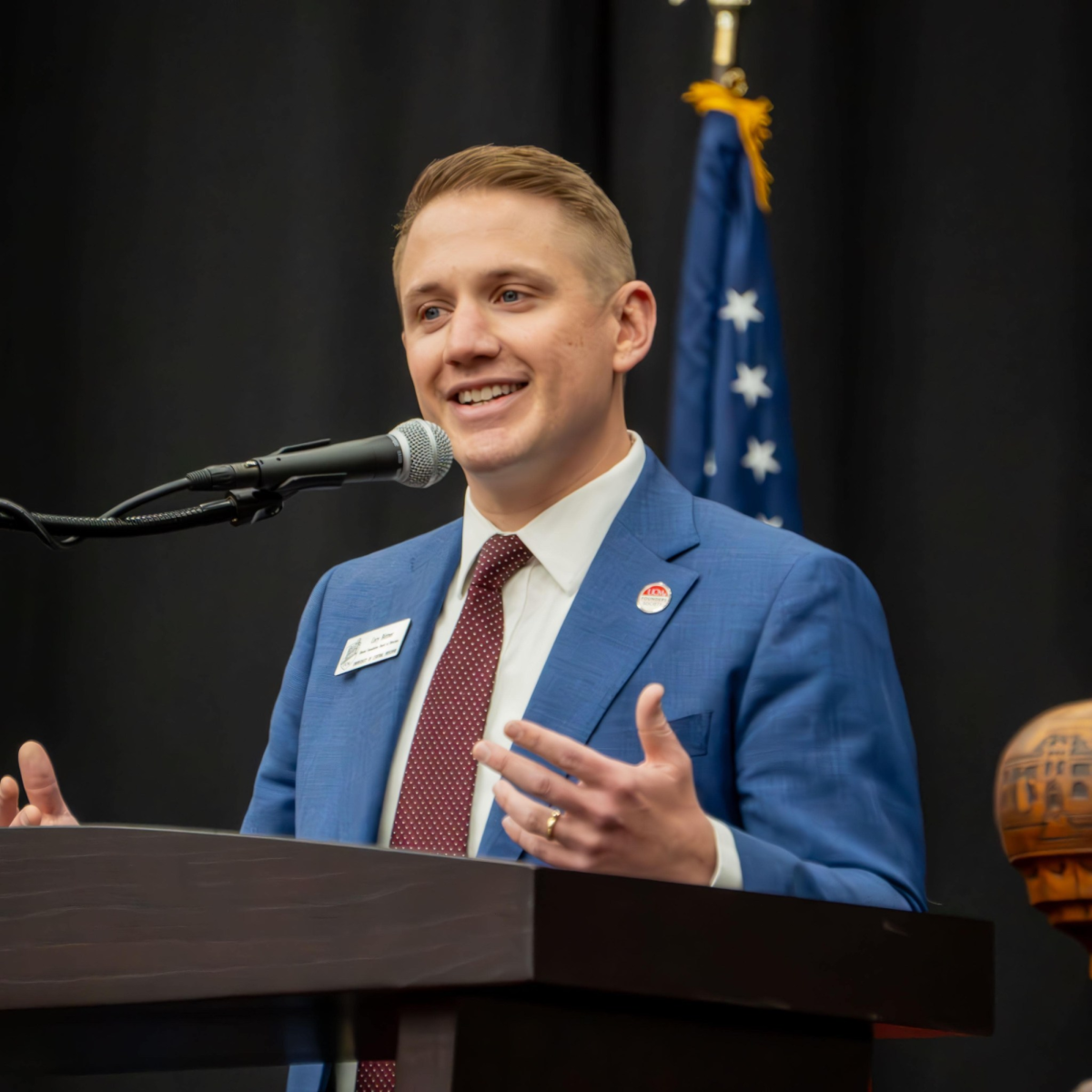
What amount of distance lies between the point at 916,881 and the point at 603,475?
69cm

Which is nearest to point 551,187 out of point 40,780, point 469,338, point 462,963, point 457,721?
point 469,338

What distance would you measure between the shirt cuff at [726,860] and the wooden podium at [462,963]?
17 centimetres

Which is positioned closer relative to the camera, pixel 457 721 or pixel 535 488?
pixel 457 721

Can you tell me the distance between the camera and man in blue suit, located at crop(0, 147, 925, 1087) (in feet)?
5.19

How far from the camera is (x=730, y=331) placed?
9.82ft

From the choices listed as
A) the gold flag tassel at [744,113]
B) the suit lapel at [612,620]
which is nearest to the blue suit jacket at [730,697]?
the suit lapel at [612,620]

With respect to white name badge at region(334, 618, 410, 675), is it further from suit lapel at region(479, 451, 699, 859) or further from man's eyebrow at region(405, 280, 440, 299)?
man's eyebrow at region(405, 280, 440, 299)

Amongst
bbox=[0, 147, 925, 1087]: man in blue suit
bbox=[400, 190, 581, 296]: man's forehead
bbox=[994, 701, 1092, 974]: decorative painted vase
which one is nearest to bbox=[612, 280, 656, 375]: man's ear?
bbox=[0, 147, 925, 1087]: man in blue suit

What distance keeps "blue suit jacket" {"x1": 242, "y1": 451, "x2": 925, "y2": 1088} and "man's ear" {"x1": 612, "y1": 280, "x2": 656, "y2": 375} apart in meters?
0.18

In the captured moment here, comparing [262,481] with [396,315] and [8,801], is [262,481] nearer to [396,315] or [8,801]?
[8,801]

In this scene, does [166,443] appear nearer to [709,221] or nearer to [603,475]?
[709,221]

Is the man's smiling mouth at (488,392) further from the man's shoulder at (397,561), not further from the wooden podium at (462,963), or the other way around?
the wooden podium at (462,963)

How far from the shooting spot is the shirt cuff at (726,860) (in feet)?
3.85

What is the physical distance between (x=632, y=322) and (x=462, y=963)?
1357mm
